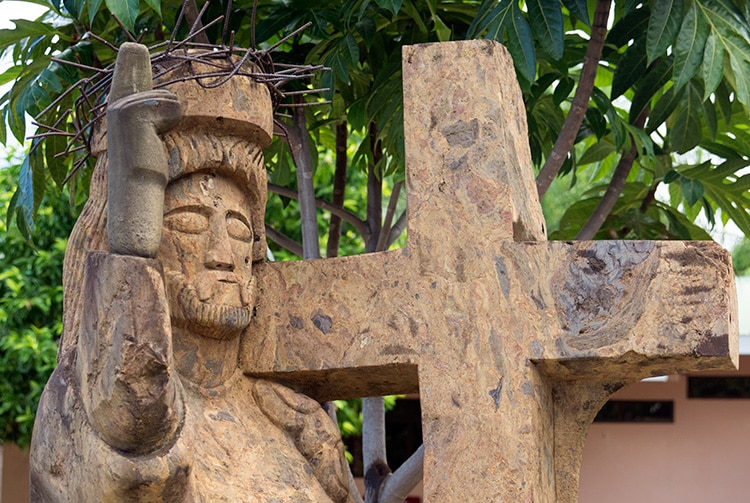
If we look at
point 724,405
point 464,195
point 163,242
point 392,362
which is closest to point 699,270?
point 464,195

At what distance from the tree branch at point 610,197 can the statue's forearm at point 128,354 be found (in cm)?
245

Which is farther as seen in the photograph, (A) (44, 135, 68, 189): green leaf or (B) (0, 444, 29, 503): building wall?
(B) (0, 444, 29, 503): building wall

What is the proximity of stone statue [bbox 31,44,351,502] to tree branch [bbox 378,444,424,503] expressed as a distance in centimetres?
111

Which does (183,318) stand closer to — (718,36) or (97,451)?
(97,451)

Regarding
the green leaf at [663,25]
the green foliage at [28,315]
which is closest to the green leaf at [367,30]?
the green leaf at [663,25]

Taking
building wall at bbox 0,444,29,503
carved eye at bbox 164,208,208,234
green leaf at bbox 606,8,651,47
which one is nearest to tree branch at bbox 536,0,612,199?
green leaf at bbox 606,8,651,47

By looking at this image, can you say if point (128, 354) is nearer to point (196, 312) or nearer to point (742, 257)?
point (196, 312)

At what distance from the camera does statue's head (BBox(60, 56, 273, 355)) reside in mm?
3309

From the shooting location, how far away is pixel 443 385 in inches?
130

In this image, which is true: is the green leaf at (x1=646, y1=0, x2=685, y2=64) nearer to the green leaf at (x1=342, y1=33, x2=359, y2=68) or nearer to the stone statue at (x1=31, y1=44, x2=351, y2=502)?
the green leaf at (x1=342, y1=33, x2=359, y2=68)

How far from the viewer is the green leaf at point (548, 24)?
4121mm

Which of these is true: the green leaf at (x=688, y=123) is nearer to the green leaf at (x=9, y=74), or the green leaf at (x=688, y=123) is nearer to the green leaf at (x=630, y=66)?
the green leaf at (x=630, y=66)

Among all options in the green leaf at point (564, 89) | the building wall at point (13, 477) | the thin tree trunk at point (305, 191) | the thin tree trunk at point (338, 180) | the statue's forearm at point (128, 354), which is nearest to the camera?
the statue's forearm at point (128, 354)

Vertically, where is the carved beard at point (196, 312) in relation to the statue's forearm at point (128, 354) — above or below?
above
